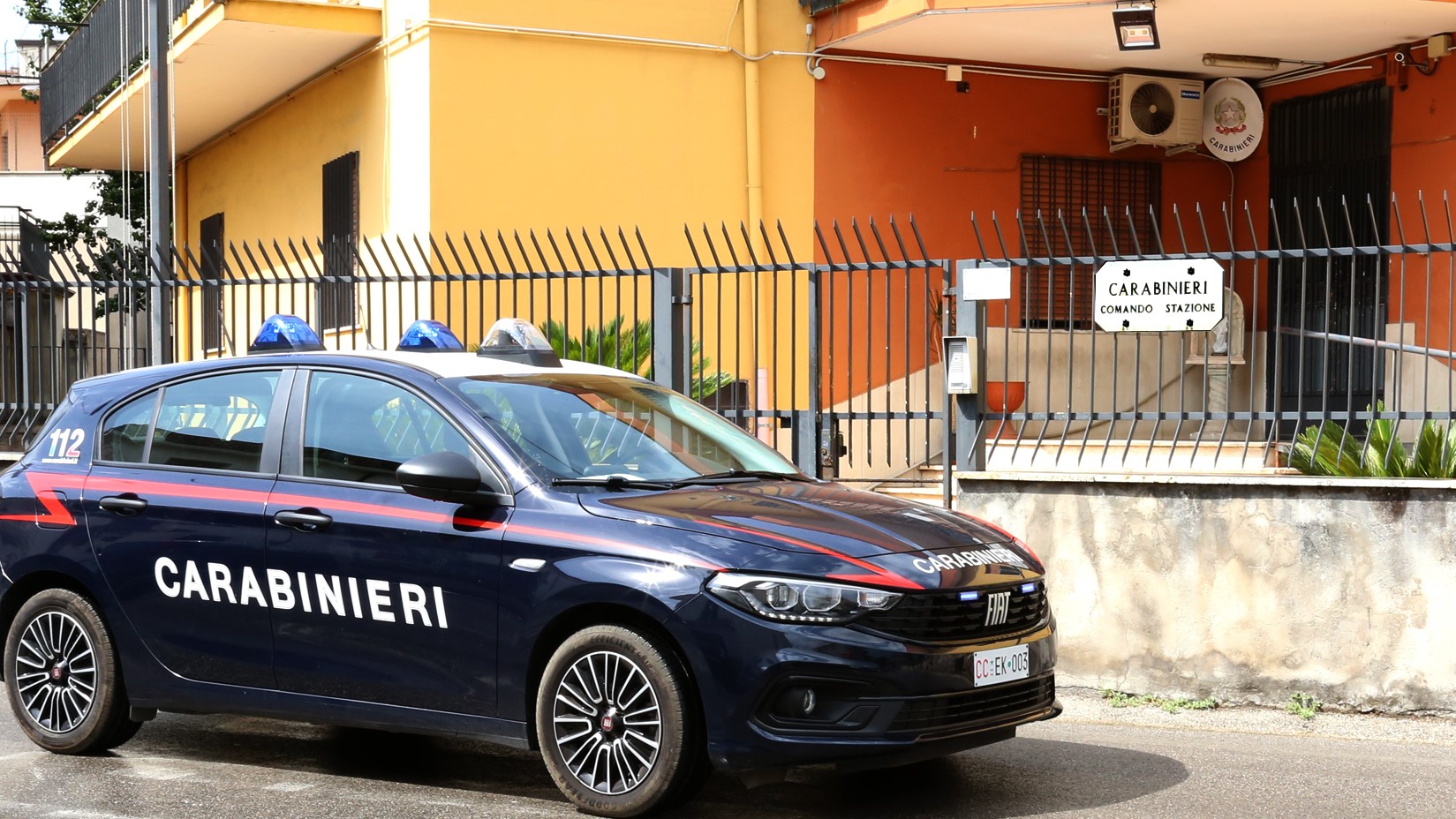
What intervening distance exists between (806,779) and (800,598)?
124 cm

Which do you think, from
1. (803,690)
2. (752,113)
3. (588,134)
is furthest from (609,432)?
(752,113)

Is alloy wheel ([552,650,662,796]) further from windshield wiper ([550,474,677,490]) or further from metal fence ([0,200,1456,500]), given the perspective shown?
metal fence ([0,200,1456,500])

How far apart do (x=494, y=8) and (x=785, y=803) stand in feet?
29.9

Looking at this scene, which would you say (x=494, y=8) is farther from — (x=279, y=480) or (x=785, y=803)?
(x=785, y=803)

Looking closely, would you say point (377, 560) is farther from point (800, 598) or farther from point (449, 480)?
point (800, 598)

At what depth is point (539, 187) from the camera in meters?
13.3

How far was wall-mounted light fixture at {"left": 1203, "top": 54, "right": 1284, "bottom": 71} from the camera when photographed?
1390 cm

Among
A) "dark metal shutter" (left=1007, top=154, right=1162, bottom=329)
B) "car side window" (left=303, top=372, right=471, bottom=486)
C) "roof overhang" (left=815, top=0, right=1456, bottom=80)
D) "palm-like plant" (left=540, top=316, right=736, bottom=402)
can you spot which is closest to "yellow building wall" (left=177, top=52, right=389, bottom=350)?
"palm-like plant" (left=540, top=316, right=736, bottom=402)

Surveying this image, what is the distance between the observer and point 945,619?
5035mm

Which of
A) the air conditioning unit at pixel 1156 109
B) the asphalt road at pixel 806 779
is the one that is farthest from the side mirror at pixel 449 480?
the air conditioning unit at pixel 1156 109

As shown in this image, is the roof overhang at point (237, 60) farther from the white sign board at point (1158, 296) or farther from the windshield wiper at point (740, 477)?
the windshield wiper at point (740, 477)

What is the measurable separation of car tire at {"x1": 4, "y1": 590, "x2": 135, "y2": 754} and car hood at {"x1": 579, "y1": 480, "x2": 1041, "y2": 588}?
2186 mm

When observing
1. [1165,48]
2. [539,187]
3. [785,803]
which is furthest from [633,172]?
[785,803]

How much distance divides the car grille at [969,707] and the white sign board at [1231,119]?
34.2 ft
